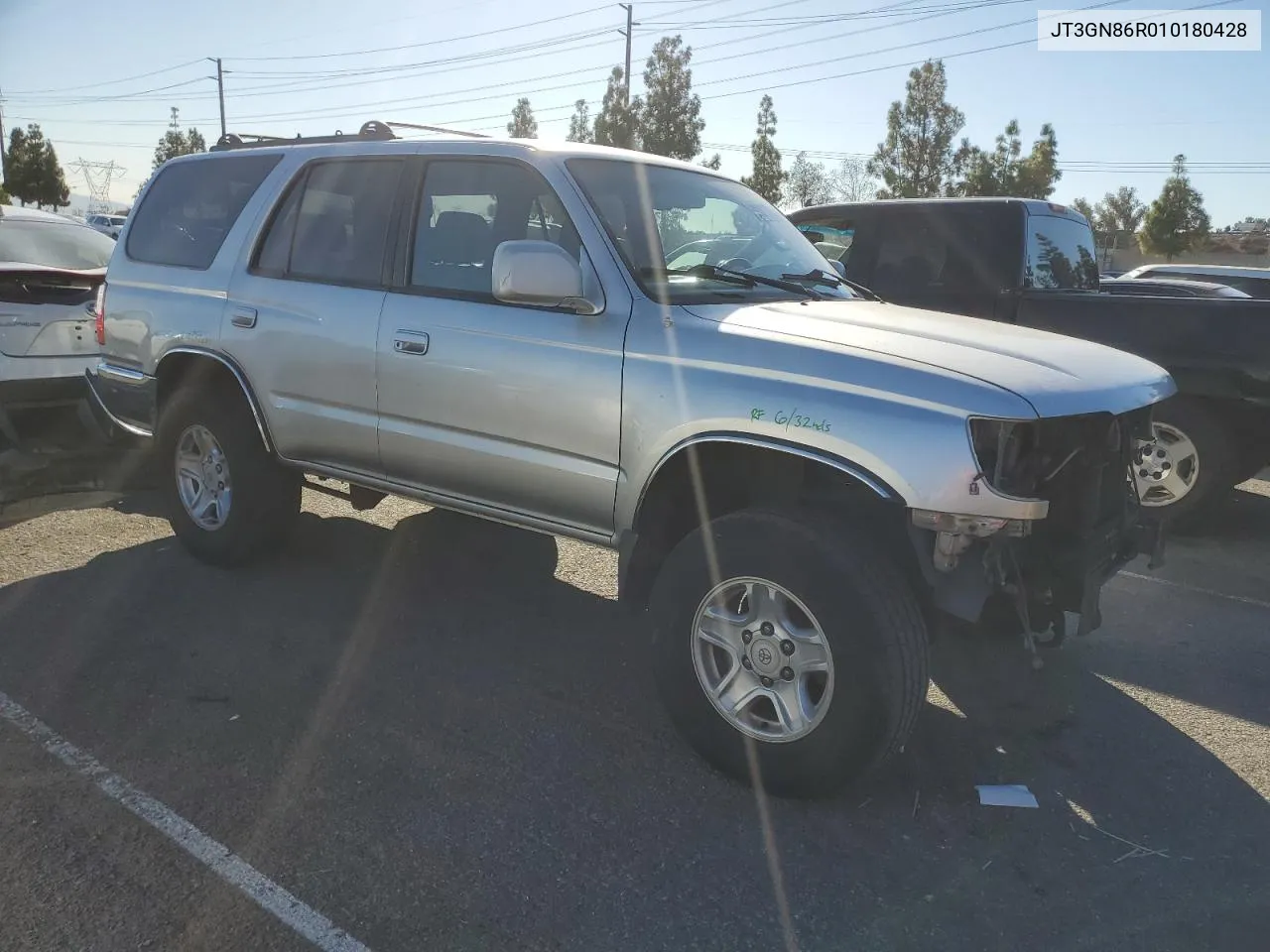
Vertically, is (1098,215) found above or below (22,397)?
above

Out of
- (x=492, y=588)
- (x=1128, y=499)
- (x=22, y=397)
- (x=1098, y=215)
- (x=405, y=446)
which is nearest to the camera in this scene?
(x=1128, y=499)

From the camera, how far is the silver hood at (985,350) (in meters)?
2.99

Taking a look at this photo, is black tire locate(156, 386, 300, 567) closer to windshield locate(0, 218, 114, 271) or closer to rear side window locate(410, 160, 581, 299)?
rear side window locate(410, 160, 581, 299)

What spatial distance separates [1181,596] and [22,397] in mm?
6786

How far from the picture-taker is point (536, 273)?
134 inches

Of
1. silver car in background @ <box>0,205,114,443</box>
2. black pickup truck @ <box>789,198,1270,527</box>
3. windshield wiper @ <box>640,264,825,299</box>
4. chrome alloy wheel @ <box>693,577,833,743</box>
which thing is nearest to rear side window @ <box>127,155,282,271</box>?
silver car in background @ <box>0,205,114,443</box>

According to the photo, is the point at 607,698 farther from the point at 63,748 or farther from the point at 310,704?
the point at 63,748

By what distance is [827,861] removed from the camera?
2895mm

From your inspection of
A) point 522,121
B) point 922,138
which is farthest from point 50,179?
point 922,138

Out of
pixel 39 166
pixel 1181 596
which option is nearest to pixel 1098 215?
pixel 39 166

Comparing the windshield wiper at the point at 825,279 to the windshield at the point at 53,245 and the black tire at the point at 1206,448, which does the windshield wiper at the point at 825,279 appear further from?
the windshield at the point at 53,245

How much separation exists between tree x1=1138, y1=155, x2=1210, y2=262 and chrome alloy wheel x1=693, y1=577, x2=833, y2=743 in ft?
149

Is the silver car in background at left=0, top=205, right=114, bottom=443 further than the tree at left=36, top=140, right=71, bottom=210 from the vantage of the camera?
No

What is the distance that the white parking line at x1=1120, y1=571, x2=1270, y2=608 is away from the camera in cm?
524
